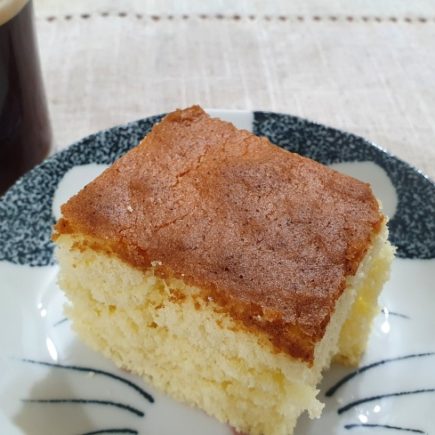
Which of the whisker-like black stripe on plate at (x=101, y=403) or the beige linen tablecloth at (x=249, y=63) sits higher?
the beige linen tablecloth at (x=249, y=63)

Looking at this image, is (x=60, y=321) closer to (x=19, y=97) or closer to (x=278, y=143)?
(x=19, y=97)

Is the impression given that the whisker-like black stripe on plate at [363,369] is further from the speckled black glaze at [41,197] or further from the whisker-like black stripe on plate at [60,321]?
the speckled black glaze at [41,197]

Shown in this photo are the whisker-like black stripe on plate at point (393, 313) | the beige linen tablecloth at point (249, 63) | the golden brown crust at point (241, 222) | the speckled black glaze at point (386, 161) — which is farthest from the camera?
the beige linen tablecloth at point (249, 63)

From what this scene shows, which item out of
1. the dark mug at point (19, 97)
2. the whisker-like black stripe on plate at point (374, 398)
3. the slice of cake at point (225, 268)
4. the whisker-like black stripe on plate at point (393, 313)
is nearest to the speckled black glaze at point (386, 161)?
the whisker-like black stripe on plate at point (393, 313)

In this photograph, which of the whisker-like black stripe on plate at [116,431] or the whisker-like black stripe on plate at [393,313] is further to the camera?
the whisker-like black stripe on plate at [393,313]

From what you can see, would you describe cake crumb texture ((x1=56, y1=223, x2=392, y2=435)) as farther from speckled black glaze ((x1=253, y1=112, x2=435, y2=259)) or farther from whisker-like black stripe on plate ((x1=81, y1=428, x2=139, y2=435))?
speckled black glaze ((x1=253, y1=112, x2=435, y2=259))
